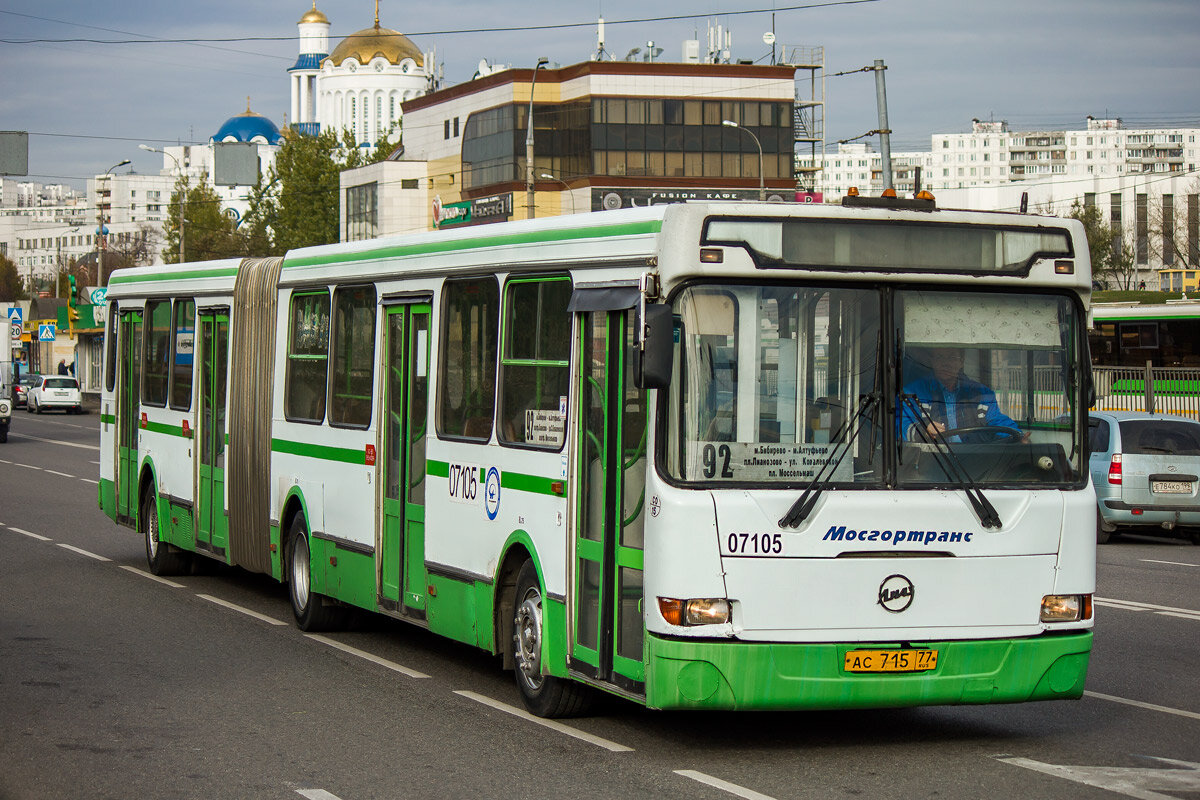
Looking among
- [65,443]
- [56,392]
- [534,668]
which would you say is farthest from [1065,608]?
[56,392]

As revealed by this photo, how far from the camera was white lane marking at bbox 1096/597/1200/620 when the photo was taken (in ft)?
42.7

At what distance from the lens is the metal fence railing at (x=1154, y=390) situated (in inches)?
1219

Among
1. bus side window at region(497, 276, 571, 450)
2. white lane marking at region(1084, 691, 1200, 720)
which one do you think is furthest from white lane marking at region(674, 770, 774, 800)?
white lane marking at region(1084, 691, 1200, 720)

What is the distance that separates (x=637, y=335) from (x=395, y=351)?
3794mm

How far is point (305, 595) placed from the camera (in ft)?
41.3

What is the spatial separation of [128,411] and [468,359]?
8.11 meters

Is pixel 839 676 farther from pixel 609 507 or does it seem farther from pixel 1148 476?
pixel 1148 476

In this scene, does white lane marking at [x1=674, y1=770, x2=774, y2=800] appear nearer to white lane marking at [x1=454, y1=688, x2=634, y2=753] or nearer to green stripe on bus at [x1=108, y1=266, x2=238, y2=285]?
white lane marking at [x1=454, y1=688, x2=634, y2=753]

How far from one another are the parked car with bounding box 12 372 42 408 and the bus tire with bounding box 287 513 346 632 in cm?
5466

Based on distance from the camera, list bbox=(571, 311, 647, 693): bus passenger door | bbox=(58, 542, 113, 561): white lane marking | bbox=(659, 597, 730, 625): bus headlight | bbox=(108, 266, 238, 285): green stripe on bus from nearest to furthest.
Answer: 1. bbox=(659, 597, 730, 625): bus headlight
2. bbox=(571, 311, 647, 693): bus passenger door
3. bbox=(108, 266, 238, 285): green stripe on bus
4. bbox=(58, 542, 113, 561): white lane marking

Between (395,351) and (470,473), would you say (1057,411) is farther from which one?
(395,351)

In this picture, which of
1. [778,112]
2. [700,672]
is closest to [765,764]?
[700,672]

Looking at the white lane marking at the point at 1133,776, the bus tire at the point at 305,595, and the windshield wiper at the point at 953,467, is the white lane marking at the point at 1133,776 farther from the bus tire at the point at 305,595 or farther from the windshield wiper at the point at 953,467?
the bus tire at the point at 305,595

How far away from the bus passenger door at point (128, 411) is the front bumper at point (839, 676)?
10313mm
